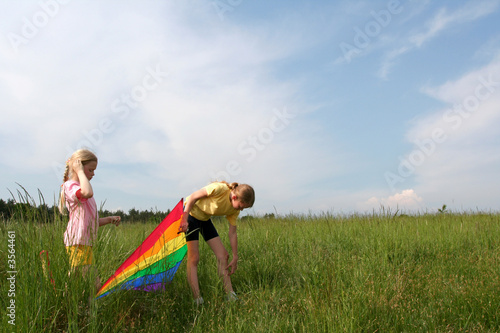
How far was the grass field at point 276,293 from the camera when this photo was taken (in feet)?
9.97

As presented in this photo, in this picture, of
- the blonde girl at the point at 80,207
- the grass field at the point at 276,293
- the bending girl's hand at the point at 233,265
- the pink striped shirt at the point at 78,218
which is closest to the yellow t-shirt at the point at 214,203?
the bending girl's hand at the point at 233,265

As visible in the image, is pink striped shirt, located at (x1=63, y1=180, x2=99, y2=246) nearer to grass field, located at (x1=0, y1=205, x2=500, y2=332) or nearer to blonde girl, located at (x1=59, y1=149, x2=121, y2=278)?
blonde girl, located at (x1=59, y1=149, x2=121, y2=278)

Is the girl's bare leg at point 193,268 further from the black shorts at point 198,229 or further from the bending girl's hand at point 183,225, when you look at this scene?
the bending girl's hand at point 183,225

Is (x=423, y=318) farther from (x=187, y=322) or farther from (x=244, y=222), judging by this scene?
(x=244, y=222)

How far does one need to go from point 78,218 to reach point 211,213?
4.97 feet

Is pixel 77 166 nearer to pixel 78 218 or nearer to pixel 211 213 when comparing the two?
pixel 78 218

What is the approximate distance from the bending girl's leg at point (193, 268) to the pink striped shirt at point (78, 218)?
3.97ft

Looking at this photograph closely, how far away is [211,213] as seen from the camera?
4.38 m

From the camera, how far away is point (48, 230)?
10.5ft

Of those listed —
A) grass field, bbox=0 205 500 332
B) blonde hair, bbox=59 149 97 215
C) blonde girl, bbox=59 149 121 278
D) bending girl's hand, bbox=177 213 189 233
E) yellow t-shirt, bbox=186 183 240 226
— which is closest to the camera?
grass field, bbox=0 205 500 332

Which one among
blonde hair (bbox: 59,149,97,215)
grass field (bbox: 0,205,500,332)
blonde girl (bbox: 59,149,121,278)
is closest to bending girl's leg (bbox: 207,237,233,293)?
grass field (bbox: 0,205,500,332)

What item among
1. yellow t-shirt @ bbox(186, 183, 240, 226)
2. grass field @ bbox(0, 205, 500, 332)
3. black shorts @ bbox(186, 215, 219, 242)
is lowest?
grass field @ bbox(0, 205, 500, 332)

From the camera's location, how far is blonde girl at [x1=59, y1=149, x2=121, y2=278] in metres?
3.33

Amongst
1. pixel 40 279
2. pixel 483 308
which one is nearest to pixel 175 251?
pixel 40 279
